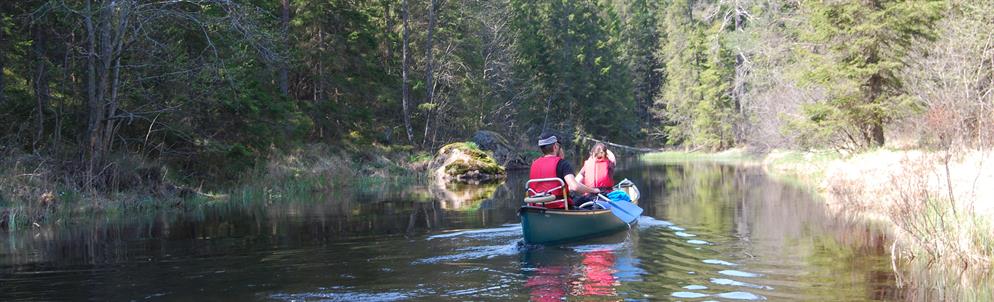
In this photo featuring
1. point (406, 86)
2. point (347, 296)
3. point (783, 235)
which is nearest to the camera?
point (347, 296)

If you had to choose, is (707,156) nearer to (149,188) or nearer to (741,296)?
(149,188)

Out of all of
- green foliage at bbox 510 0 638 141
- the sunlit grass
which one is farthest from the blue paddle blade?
green foliage at bbox 510 0 638 141

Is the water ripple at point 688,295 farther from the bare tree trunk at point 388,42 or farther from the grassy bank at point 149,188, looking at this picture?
the bare tree trunk at point 388,42

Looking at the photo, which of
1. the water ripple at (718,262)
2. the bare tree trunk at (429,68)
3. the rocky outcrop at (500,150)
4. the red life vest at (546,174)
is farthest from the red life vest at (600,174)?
the bare tree trunk at (429,68)

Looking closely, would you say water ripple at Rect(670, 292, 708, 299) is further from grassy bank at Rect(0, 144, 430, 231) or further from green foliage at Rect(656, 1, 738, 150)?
green foliage at Rect(656, 1, 738, 150)

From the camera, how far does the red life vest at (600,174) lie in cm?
1478

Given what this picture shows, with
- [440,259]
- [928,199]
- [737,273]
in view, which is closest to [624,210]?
[440,259]

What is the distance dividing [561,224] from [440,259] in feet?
6.46

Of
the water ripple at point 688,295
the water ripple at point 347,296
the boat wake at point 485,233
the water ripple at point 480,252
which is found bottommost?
the water ripple at point 688,295

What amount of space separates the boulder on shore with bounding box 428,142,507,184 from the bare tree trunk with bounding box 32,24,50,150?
1431cm

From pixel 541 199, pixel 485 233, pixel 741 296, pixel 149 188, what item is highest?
pixel 149 188

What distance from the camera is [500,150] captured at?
40406 mm

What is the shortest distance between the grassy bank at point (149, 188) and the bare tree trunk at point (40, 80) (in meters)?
1.37

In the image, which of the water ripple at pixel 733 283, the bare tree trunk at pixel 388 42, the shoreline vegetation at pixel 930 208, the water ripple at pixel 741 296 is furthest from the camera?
the bare tree trunk at pixel 388 42
